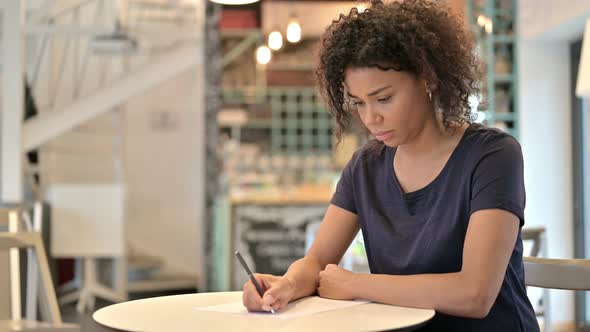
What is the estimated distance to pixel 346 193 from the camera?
208 centimetres

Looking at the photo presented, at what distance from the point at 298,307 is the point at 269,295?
0.08m

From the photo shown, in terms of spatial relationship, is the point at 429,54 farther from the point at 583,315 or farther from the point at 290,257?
the point at 290,257

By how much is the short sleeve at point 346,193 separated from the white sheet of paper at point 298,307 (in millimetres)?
307

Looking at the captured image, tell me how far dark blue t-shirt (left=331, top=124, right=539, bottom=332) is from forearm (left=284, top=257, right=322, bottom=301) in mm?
154

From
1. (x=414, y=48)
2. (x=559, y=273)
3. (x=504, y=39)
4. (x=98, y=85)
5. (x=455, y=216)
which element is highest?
(x=504, y=39)

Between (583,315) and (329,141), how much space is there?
5.23 metres

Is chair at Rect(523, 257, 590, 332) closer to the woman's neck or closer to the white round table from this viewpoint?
the woman's neck

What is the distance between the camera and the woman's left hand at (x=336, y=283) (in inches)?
70.9

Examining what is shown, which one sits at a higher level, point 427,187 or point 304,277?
point 427,187

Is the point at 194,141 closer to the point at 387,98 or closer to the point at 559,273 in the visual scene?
the point at 559,273

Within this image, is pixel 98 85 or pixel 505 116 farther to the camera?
pixel 98 85

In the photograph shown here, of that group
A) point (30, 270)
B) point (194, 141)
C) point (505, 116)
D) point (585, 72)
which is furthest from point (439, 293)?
point (194, 141)

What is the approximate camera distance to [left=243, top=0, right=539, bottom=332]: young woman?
5.52 ft

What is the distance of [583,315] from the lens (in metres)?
5.93
